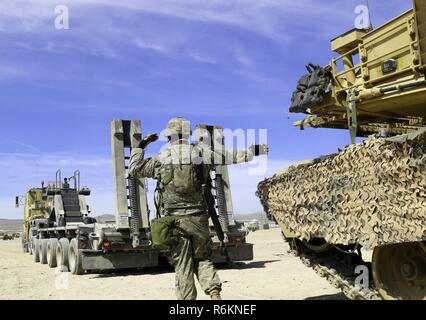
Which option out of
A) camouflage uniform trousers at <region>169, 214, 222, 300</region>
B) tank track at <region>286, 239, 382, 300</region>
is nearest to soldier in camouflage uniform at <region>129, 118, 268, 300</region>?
camouflage uniform trousers at <region>169, 214, 222, 300</region>

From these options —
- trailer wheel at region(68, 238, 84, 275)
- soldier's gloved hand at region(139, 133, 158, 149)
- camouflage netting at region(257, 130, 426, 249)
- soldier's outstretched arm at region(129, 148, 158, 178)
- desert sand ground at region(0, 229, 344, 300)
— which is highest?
soldier's gloved hand at region(139, 133, 158, 149)

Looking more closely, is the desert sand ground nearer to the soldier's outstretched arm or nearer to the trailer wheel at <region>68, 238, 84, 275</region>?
the trailer wheel at <region>68, 238, 84, 275</region>

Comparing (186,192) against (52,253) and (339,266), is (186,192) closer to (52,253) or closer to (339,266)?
(339,266)

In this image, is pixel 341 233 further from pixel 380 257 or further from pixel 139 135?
pixel 139 135

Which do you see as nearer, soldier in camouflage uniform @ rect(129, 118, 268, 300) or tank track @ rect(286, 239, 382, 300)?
soldier in camouflage uniform @ rect(129, 118, 268, 300)

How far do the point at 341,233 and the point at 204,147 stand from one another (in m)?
1.70

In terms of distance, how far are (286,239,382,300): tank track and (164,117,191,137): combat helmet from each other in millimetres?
2381

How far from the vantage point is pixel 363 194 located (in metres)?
5.29

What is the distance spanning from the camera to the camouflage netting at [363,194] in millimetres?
4730

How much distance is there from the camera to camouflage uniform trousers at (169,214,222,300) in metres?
5.08

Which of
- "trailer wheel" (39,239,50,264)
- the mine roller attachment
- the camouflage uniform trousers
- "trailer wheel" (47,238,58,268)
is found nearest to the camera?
the camouflage uniform trousers

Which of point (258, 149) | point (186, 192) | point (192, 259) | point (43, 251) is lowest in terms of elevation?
point (43, 251)

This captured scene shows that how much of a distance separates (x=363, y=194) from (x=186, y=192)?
1.77 meters

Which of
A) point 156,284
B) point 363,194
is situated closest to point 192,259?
point 363,194
